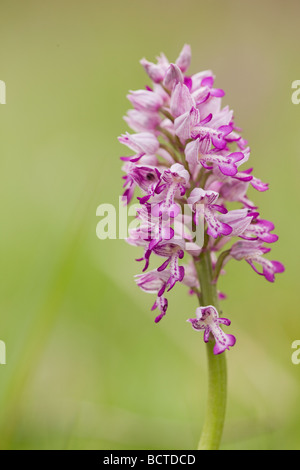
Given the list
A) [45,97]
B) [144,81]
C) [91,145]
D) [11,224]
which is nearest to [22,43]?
[45,97]

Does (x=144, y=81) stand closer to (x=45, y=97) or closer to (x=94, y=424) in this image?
(x=45, y=97)
